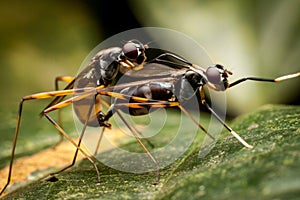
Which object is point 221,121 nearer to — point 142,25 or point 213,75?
point 213,75

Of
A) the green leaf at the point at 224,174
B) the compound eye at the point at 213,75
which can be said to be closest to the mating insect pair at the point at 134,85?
the compound eye at the point at 213,75

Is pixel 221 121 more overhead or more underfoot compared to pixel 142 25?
more underfoot

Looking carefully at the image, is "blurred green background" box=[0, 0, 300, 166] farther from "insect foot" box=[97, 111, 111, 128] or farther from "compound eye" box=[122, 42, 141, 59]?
"compound eye" box=[122, 42, 141, 59]

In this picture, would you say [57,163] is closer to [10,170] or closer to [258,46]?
[10,170]

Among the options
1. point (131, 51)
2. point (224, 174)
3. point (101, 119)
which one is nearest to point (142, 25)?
point (131, 51)

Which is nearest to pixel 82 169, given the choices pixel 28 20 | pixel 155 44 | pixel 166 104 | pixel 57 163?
pixel 57 163

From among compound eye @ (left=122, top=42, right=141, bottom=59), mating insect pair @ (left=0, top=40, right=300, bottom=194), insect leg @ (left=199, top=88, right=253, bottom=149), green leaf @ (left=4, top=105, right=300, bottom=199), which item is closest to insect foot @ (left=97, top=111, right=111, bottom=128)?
mating insect pair @ (left=0, top=40, right=300, bottom=194)

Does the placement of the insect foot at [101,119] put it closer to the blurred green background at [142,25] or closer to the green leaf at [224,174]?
the green leaf at [224,174]
